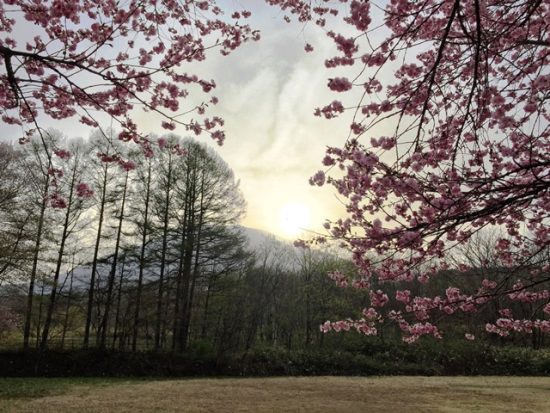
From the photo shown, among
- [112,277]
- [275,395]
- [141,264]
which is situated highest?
[141,264]

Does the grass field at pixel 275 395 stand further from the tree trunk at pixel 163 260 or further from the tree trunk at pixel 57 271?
the tree trunk at pixel 163 260

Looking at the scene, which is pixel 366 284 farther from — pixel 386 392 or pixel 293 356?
pixel 293 356

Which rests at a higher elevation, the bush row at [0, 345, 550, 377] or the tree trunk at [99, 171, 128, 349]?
the tree trunk at [99, 171, 128, 349]

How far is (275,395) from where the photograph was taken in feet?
39.7

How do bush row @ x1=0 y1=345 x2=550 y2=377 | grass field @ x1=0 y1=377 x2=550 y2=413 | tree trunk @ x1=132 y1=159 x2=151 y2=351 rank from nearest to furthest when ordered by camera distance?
grass field @ x1=0 y1=377 x2=550 y2=413
bush row @ x1=0 y1=345 x2=550 y2=377
tree trunk @ x1=132 y1=159 x2=151 y2=351

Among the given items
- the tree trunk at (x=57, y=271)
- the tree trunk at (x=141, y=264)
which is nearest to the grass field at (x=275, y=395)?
the tree trunk at (x=57, y=271)

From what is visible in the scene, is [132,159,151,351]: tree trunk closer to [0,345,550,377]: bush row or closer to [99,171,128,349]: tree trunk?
[99,171,128,349]: tree trunk

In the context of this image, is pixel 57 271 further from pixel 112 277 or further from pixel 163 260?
pixel 163 260

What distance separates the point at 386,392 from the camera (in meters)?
13.2

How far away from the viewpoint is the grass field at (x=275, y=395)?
10.1m

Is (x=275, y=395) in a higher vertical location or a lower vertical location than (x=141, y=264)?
lower

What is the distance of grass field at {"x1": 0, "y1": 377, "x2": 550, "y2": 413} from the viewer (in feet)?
33.2

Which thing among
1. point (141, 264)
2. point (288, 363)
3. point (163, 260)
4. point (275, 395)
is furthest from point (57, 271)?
point (275, 395)

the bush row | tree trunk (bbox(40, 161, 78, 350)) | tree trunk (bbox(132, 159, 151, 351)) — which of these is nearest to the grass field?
the bush row
